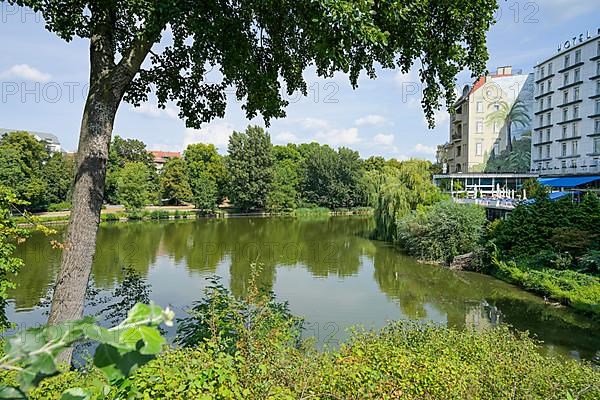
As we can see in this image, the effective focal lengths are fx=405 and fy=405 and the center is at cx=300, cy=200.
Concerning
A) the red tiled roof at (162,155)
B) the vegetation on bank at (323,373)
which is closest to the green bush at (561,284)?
the vegetation on bank at (323,373)

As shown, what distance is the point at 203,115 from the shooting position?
23.7 feet

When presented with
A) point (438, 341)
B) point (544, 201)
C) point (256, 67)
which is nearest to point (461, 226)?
point (544, 201)

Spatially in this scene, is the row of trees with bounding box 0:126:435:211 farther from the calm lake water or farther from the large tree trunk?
the large tree trunk

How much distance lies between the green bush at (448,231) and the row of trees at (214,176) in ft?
33.0

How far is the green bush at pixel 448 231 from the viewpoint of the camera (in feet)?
64.6

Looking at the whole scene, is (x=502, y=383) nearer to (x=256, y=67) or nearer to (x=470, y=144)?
(x=256, y=67)

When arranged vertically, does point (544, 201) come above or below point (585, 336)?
→ above

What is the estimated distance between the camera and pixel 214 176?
51562mm

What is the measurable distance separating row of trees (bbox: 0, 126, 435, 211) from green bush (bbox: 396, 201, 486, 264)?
10058mm

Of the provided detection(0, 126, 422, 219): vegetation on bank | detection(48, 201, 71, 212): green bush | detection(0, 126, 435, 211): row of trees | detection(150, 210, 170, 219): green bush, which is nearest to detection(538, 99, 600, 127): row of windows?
detection(0, 126, 435, 211): row of trees

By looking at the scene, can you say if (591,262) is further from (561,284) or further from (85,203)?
(85,203)

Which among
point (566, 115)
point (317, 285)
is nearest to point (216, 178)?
point (566, 115)

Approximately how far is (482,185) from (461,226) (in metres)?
17.1

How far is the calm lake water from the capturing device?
1086 centimetres
